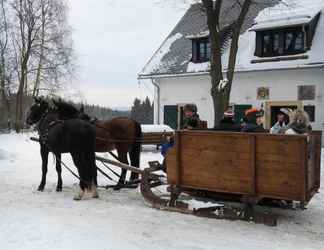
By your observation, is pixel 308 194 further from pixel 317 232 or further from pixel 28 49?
pixel 28 49

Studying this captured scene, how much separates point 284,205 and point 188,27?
1776 centimetres

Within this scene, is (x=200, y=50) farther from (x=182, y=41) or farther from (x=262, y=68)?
(x=262, y=68)

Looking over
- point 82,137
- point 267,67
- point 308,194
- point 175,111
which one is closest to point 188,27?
point 175,111

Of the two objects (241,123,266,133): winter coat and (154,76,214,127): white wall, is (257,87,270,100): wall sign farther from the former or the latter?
(241,123,266,133): winter coat

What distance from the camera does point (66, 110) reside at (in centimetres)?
852

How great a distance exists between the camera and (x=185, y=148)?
6.53 m

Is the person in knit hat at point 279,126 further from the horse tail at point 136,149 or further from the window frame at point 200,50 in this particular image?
the window frame at point 200,50

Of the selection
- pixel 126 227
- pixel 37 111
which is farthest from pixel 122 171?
pixel 126 227

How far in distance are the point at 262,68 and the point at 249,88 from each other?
4.16ft

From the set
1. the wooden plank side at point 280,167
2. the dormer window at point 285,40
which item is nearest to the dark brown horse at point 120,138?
the wooden plank side at point 280,167

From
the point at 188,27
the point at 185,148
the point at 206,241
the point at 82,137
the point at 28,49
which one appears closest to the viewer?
the point at 206,241

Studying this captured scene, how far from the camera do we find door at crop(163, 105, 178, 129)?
834 inches

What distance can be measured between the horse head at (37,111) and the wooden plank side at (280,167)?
477 cm

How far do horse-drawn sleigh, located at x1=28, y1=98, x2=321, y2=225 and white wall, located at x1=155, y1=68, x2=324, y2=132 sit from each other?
11.3 meters
